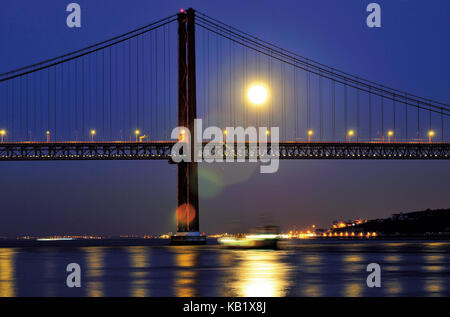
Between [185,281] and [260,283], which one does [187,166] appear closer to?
[185,281]

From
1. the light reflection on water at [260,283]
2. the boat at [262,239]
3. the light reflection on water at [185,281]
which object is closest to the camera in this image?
the light reflection on water at [260,283]

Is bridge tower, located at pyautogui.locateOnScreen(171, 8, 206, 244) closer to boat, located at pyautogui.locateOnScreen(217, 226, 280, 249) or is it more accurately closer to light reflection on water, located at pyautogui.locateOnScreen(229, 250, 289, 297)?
boat, located at pyautogui.locateOnScreen(217, 226, 280, 249)

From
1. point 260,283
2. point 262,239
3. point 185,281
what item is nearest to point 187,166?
point 262,239

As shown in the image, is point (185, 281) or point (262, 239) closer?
Answer: point (185, 281)

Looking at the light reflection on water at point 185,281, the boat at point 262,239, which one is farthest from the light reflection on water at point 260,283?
the boat at point 262,239

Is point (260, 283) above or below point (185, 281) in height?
above

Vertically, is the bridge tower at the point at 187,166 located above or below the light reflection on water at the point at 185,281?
above

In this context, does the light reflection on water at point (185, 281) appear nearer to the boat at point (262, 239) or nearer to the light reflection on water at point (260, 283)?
the light reflection on water at point (260, 283)

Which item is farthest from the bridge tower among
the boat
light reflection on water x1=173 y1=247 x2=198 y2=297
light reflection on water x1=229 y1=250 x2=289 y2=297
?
light reflection on water x1=229 y1=250 x2=289 y2=297
